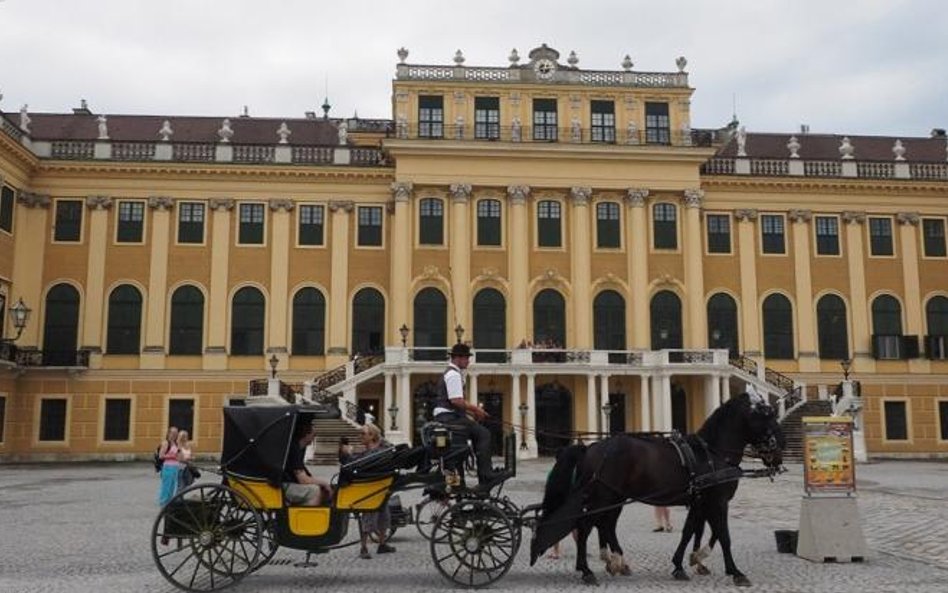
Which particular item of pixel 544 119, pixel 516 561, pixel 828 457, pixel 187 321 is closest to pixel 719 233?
pixel 544 119

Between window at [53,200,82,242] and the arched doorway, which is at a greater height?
window at [53,200,82,242]

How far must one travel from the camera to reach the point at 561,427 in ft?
134

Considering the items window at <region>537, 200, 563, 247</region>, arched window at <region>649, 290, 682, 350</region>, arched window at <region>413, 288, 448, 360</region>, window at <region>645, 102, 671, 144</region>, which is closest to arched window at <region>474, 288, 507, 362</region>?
arched window at <region>413, 288, 448, 360</region>

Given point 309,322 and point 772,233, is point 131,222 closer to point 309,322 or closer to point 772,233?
point 309,322

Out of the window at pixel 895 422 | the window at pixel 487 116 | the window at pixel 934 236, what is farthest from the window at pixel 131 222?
the window at pixel 934 236

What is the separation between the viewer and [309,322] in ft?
136

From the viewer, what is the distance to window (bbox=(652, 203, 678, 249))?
1679 inches

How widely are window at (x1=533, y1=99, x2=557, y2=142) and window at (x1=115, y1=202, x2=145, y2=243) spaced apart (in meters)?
18.1

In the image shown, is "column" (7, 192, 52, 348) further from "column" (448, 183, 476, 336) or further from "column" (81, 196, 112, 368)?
"column" (448, 183, 476, 336)

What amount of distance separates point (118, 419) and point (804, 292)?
102 ft

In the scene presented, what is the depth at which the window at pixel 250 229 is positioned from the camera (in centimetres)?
4181

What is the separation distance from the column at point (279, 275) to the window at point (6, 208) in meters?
10.7

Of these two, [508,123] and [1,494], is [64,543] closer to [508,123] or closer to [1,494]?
[1,494]

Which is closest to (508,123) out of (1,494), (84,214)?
(84,214)
